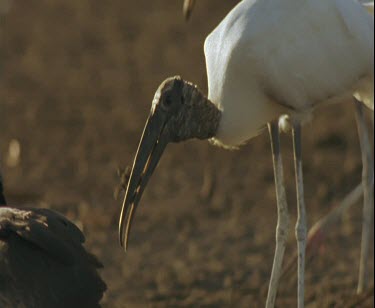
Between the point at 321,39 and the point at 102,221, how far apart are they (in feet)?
10.1

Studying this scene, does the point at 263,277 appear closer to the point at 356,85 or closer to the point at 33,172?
the point at 356,85

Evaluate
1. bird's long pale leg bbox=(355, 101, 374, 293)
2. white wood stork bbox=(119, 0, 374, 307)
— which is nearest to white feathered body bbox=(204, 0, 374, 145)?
white wood stork bbox=(119, 0, 374, 307)

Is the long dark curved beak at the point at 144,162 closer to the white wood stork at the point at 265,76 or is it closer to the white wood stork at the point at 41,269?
the white wood stork at the point at 265,76

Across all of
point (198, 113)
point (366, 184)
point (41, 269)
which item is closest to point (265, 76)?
point (198, 113)

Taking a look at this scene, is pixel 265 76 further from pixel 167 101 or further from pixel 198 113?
pixel 167 101

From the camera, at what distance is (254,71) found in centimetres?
691

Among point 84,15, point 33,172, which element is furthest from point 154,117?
point 84,15

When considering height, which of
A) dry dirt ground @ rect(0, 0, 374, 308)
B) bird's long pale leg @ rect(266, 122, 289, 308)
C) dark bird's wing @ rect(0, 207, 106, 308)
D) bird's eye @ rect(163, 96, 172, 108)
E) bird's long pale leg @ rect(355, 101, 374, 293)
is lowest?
dry dirt ground @ rect(0, 0, 374, 308)

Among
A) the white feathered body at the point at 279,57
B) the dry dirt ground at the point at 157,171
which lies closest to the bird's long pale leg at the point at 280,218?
the white feathered body at the point at 279,57

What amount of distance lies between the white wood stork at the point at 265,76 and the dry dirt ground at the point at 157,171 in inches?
51.4

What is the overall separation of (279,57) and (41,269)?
1754 millimetres

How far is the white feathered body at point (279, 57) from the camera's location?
6.90m

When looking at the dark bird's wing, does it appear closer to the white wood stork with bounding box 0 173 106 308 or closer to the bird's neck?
the white wood stork with bounding box 0 173 106 308

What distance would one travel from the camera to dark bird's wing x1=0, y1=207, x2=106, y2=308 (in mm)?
5949
